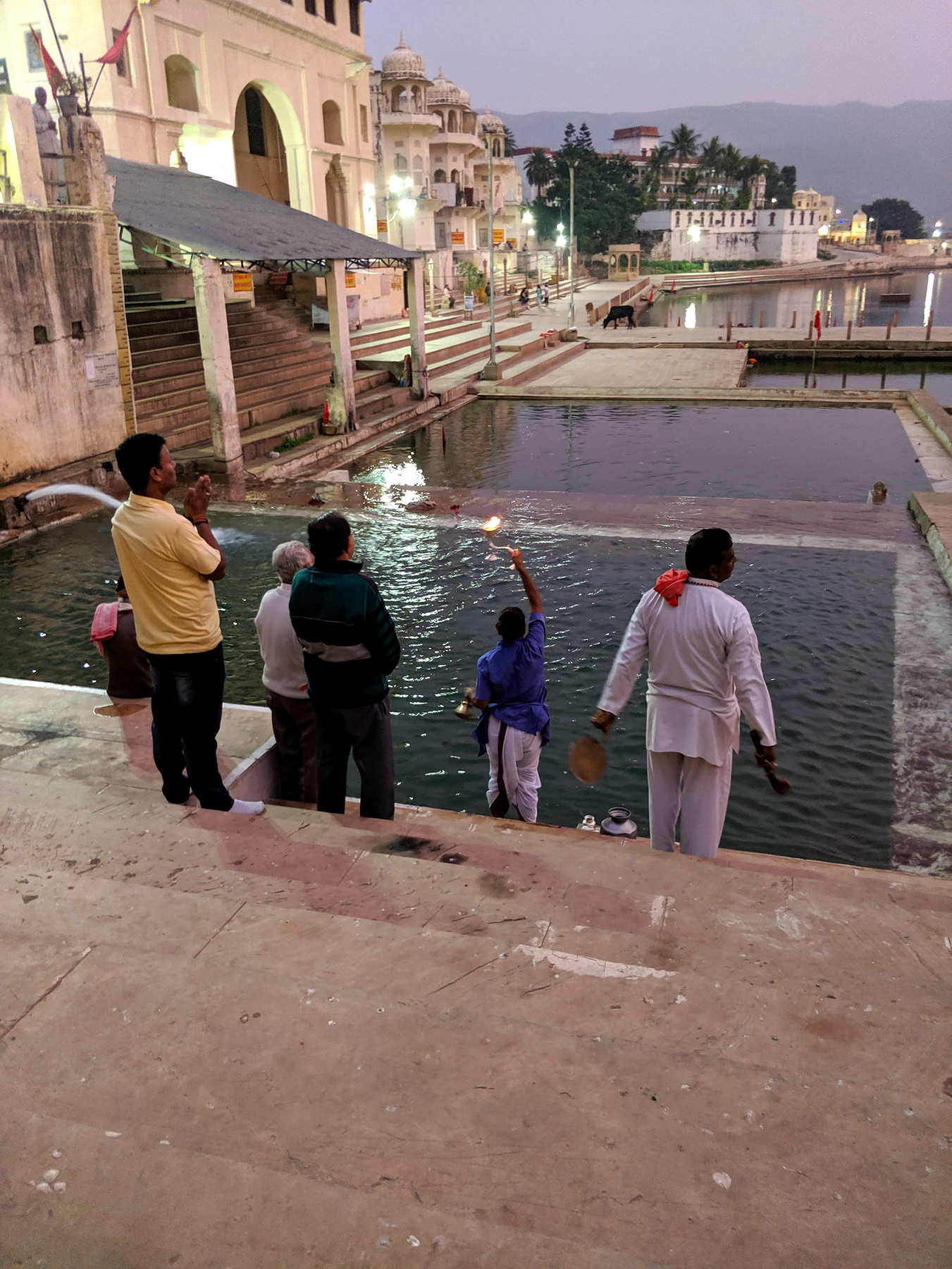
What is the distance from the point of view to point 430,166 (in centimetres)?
5131

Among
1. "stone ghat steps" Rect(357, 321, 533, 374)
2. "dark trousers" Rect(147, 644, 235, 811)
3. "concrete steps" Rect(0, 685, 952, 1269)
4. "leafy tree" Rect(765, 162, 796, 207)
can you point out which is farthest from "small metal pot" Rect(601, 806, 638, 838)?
"leafy tree" Rect(765, 162, 796, 207)

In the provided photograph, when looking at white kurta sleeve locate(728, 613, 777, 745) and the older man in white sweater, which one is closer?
white kurta sleeve locate(728, 613, 777, 745)

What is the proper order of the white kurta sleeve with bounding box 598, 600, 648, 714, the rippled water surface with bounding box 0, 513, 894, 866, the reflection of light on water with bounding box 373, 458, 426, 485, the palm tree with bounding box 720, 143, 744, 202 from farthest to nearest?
the palm tree with bounding box 720, 143, 744, 202 → the reflection of light on water with bounding box 373, 458, 426, 485 → the rippled water surface with bounding box 0, 513, 894, 866 → the white kurta sleeve with bounding box 598, 600, 648, 714

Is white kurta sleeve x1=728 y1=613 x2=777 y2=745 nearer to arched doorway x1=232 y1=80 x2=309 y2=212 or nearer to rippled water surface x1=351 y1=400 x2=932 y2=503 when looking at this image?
rippled water surface x1=351 y1=400 x2=932 y2=503

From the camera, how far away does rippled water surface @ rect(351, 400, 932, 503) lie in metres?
15.3

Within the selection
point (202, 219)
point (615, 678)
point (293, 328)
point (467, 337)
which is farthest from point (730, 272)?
point (615, 678)

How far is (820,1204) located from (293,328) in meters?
22.6

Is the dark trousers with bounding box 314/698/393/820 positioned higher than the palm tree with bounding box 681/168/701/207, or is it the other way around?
the palm tree with bounding box 681/168/701/207

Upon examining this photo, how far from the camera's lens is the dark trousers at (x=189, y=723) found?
14.3 ft

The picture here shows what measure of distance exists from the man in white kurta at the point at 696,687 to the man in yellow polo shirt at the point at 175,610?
184cm

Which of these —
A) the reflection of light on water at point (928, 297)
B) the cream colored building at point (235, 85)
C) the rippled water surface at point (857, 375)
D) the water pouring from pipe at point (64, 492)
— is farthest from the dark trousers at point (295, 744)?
the reflection of light on water at point (928, 297)

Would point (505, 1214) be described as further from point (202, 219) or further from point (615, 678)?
point (202, 219)

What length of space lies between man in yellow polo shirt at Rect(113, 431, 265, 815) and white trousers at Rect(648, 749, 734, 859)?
6.43 ft

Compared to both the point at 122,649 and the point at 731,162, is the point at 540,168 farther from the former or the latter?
the point at 122,649
